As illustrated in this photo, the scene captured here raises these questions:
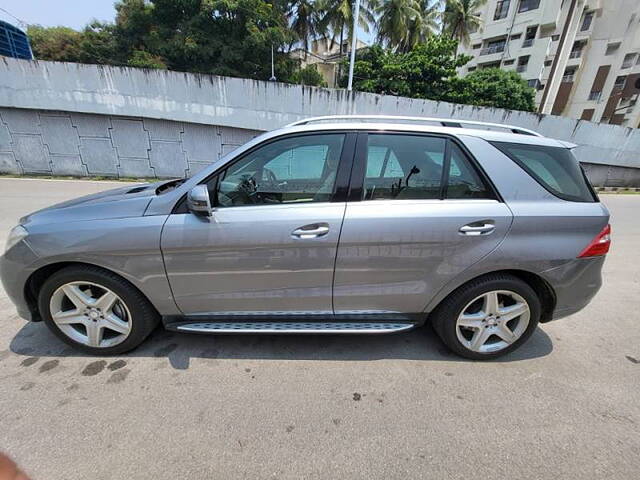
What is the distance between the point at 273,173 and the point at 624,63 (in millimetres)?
43530

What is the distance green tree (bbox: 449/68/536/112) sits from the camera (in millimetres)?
16234

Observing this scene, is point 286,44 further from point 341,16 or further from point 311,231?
point 311,231

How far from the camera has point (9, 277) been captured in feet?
6.51

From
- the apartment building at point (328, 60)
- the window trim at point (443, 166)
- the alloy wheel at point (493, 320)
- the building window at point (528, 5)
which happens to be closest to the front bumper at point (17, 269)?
the window trim at point (443, 166)

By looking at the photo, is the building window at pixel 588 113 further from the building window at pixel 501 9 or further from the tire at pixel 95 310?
the tire at pixel 95 310

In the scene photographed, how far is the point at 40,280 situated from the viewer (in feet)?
6.70

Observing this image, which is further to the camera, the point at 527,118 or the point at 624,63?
the point at 624,63

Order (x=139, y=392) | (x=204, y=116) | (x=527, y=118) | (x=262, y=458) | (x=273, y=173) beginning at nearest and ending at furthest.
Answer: (x=262, y=458) < (x=139, y=392) < (x=273, y=173) < (x=204, y=116) < (x=527, y=118)

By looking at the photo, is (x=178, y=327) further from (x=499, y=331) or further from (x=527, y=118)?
(x=527, y=118)

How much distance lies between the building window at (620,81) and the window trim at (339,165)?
42.6 m

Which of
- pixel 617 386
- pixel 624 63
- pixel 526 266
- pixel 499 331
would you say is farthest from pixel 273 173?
pixel 624 63

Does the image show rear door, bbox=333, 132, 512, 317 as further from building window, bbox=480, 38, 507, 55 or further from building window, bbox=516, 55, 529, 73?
building window, bbox=480, 38, 507, 55

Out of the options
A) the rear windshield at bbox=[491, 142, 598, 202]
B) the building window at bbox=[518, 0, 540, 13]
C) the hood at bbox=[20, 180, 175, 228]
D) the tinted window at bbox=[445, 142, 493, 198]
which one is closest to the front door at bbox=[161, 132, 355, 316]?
the hood at bbox=[20, 180, 175, 228]

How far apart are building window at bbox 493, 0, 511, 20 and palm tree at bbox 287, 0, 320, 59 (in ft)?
70.3
